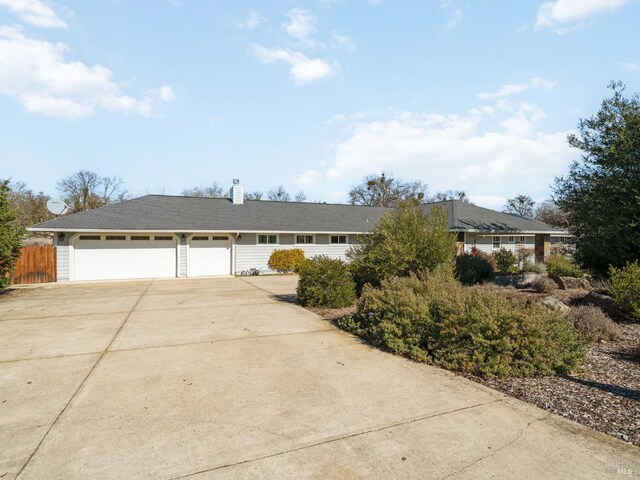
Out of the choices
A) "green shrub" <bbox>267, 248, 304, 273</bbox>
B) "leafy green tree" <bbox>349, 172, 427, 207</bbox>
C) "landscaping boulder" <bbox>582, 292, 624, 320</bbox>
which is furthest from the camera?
"leafy green tree" <bbox>349, 172, 427, 207</bbox>

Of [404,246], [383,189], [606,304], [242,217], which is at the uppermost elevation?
[383,189]

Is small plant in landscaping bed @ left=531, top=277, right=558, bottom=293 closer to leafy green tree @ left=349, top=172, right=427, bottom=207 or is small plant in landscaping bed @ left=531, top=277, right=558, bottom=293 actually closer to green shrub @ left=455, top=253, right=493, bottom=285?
green shrub @ left=455, top=253, right=493, bottom=285

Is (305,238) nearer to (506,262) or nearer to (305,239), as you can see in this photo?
(305,239)

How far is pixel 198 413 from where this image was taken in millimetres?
3746

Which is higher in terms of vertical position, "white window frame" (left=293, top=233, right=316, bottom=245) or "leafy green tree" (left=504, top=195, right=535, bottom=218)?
"leafy green tree" (left=504, top=195, right=535, bottom=218)

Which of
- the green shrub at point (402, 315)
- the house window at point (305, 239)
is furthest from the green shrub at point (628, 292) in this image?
the house window at point (305, 239)

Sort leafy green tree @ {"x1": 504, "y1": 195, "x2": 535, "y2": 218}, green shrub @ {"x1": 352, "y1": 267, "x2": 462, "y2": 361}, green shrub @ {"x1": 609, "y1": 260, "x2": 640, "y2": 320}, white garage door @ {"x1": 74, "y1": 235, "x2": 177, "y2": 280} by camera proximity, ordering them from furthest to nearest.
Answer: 1. leafy green tree @ {"x1": 504, "y1": 195, "x2": 535, "y2": 218}
2. white garage door @ {"x1": 74, "y1": 235, "x2": 177, "y2": 280}
3. green shrub @ {"x1": 609, "y1": 260, "x2": 640, "y2": 320}
4. green shrub @ {"x1": 352, "y1": 267, "x2": 462, "y2": 361}

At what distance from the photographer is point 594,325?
6.57m

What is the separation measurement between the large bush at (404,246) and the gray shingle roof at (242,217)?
8.07m

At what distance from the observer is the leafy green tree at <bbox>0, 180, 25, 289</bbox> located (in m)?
12.4

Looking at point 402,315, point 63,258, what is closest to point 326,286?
point 402,315

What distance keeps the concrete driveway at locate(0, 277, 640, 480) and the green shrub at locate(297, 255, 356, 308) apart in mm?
2915

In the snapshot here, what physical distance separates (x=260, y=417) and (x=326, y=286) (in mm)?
6301

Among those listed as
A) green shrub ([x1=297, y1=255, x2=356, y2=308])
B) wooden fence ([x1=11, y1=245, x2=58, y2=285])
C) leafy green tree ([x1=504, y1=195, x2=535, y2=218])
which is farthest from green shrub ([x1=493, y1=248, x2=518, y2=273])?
leafy green tree ([x1=504, y1=195, x2=535, y2=218])
